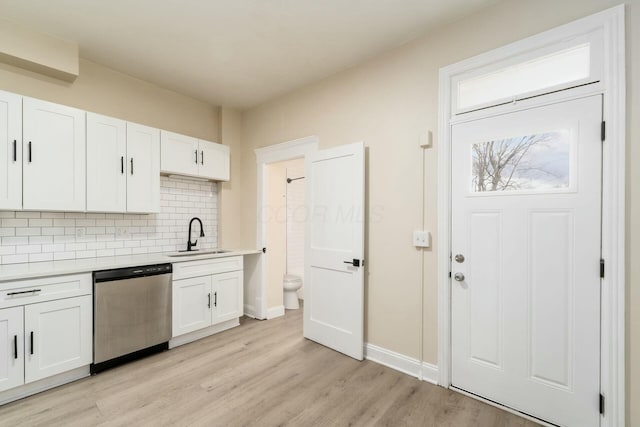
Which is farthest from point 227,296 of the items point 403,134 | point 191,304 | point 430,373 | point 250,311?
point 403,134

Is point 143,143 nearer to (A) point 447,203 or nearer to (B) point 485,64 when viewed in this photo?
(A) point 447,203

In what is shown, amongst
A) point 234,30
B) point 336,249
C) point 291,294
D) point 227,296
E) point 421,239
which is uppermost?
point 234,30

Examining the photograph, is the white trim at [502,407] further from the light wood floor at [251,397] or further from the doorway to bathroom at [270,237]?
the doorway to bathroom at [270,237]

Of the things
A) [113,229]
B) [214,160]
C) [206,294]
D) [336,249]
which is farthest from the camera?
[214,160]

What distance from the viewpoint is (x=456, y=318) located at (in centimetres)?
229

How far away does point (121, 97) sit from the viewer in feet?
10.6

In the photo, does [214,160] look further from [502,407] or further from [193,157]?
[502,407]

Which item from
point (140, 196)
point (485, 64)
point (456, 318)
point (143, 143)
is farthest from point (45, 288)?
point (485, 64)

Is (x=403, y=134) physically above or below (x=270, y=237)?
above

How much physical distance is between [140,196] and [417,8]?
10.2ft

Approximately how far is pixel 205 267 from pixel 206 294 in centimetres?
31

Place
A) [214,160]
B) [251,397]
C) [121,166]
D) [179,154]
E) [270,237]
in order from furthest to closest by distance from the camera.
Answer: [270,237], [214,160], [179,154], [121,166], [251,397]

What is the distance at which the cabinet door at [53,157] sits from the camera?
7.81 feet

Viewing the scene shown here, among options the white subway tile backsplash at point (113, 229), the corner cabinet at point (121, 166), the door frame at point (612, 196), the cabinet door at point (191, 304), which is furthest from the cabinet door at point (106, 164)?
the door frame at point (612, 196)
